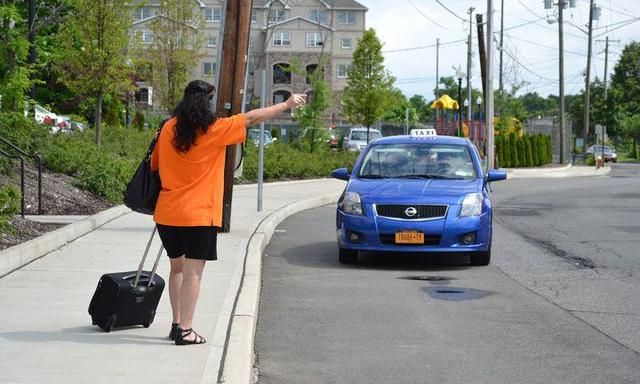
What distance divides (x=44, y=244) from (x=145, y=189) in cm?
519

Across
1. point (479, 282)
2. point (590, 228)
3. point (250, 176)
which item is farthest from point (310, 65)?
point (479, 282)

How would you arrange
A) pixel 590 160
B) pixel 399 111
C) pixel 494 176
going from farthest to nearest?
pixel 399 111, pixel 590 160, pixel 494 176

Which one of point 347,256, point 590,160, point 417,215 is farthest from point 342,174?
point 590,160

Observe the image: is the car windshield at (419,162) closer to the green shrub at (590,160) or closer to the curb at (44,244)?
the curb at (44,244)

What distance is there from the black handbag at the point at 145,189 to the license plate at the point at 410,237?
5905 millimetres

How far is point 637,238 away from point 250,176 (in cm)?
1517

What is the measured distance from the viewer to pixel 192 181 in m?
8.12

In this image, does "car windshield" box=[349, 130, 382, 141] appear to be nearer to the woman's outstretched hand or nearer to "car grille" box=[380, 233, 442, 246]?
"car grille" box=[380, 233, 442, 246]

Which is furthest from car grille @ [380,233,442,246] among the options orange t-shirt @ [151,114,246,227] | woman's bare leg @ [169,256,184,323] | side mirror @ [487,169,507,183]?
orange t-shirt @ [151,114,246,227]

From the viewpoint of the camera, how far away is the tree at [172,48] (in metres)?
45.7

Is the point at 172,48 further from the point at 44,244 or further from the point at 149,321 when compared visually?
the point at 149,321

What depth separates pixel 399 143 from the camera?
1576cm

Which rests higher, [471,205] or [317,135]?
[317,135]

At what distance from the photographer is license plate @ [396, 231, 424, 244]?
13828 millimetres
